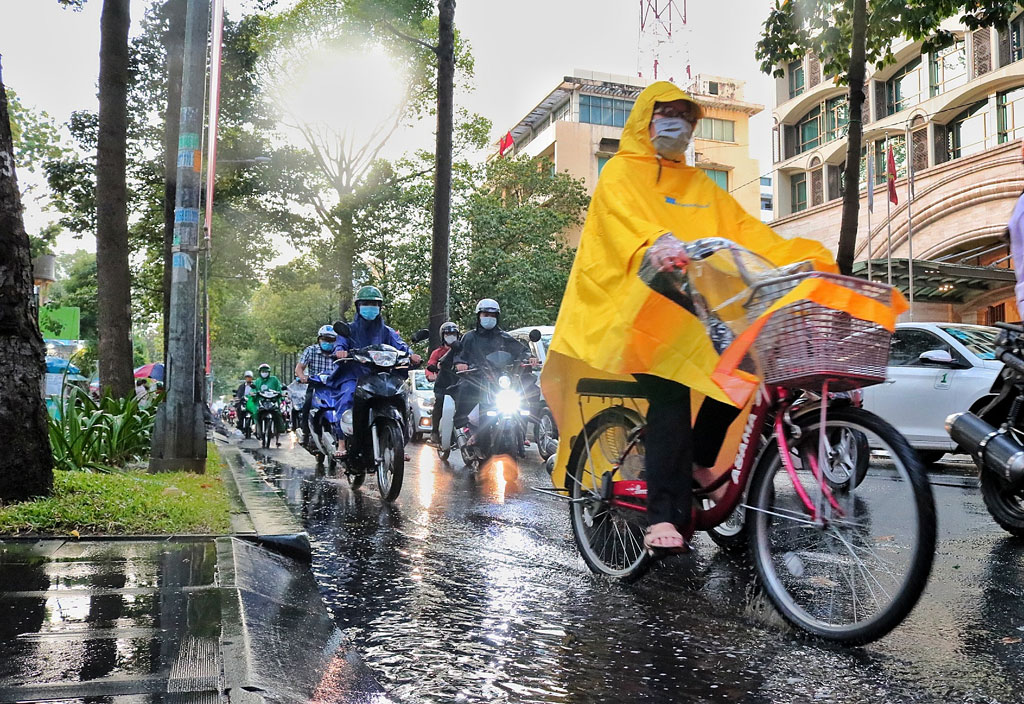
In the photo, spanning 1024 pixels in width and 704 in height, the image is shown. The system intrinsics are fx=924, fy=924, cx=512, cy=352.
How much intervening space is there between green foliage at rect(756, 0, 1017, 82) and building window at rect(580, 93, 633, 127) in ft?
127

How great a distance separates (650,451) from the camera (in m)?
3.75

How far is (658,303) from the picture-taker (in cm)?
363

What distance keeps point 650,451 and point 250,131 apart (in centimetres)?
2597

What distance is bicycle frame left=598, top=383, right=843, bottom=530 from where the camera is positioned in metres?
3.23

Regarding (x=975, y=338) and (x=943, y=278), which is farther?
(x=943, y=278)

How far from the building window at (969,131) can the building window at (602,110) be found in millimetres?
25478

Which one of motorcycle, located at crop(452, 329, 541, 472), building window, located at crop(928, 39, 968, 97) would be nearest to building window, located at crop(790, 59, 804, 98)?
building window, located at crop(928, 39, 968, 97)

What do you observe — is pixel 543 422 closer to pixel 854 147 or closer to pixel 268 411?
pixel 854 147

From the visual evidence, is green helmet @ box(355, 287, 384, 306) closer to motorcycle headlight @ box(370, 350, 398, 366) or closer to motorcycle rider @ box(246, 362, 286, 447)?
motorcycle headlight @ box(370, 350, 398, 366)

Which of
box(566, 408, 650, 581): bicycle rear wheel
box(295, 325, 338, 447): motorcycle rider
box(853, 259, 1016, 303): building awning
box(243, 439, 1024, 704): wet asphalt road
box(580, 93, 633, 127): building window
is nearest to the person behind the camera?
box(243, 439, 1024, 704): wet asphalt road

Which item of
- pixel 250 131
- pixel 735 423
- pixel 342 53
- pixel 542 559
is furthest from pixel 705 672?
pixel 342 53

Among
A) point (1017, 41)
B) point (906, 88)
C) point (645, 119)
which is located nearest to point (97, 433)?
point (645, 119)

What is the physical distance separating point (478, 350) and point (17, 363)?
630 centimetres

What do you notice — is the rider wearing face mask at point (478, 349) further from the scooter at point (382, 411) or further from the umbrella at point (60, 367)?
the umbrella at point (60, 367)
